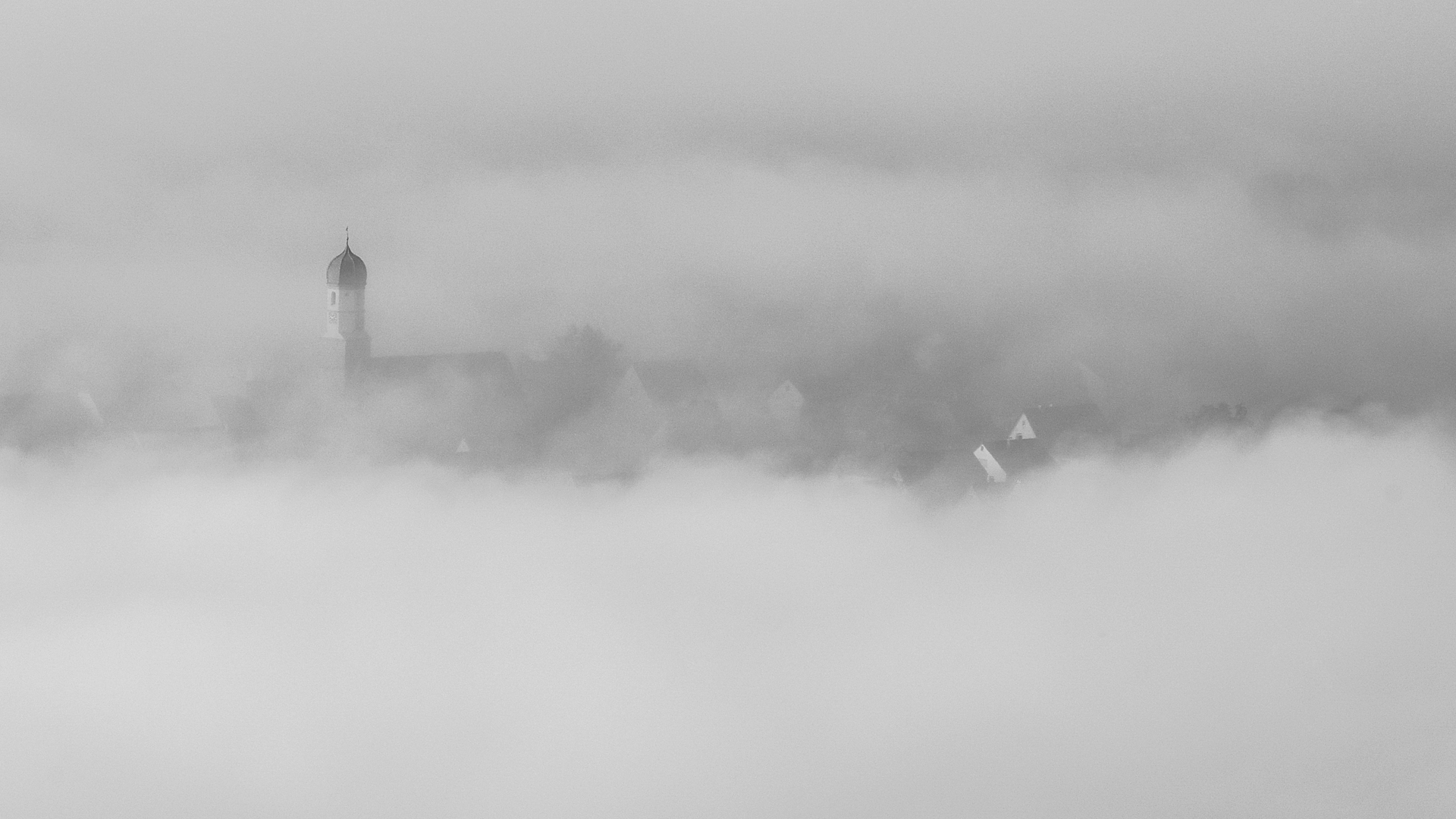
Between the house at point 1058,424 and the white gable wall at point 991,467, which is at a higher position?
the house at point 1058,424

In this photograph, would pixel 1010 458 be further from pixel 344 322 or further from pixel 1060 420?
pixel 344 322

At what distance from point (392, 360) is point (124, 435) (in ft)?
21.9

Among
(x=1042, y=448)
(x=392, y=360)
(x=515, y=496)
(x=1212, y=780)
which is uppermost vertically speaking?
(x=392, y=360)

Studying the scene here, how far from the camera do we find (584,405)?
5012 centimetres

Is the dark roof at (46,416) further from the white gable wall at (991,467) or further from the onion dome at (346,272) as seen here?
the white gable wall at (991,467)

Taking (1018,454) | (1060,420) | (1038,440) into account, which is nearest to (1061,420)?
(1060,420)

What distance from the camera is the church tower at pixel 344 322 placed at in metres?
48.0

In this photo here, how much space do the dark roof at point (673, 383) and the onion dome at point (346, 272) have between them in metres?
7.59

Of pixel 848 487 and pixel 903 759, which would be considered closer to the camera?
pixel 903 759

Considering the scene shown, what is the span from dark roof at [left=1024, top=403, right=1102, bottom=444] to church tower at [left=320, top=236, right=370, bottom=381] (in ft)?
54.3

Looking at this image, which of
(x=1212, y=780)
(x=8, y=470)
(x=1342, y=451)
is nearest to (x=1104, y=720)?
(x=1212, y=780)

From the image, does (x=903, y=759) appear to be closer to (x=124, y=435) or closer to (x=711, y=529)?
(x=711, y=529)

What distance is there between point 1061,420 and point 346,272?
17891 mm

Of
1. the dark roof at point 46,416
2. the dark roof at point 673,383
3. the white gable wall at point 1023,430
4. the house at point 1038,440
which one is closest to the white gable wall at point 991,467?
the house at point 1038,440
